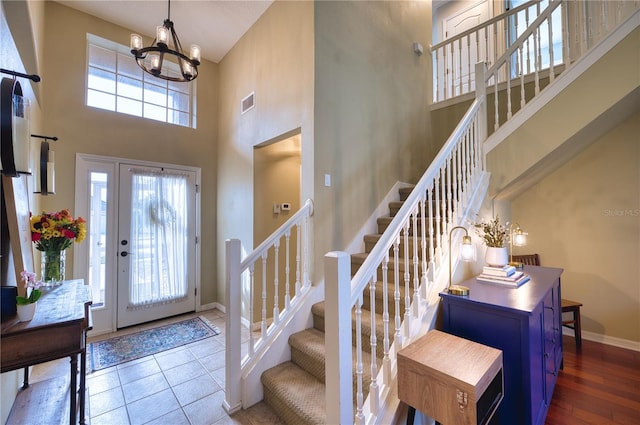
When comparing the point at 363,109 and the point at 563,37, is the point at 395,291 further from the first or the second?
the point at 563,37

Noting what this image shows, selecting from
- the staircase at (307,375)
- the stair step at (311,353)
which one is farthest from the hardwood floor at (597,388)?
the stair step at (311,353)

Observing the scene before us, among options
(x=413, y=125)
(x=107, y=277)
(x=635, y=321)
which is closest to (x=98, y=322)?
(x=107, y=277)

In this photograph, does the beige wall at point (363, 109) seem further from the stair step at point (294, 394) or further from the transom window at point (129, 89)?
the transom window at point (129, 89)

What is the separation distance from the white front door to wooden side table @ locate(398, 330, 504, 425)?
11.5ft

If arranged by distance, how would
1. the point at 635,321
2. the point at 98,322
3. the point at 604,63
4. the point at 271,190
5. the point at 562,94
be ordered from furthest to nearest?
the point at 271,190 → the point at 98,322 → the point at 635,321 → the point at 562,94 → the point at 604,63

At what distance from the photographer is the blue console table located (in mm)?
1544

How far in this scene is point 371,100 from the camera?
3.10 meters

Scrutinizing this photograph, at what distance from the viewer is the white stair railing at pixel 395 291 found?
130cm

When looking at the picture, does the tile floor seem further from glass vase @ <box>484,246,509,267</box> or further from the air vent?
the air vent

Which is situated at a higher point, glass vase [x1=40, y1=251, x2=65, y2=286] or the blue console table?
glass vase [x1=40, y1=251, x2=65, y2=286]

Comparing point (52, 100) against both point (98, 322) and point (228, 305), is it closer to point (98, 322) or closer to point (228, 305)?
point (98, 322)

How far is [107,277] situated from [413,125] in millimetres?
4411

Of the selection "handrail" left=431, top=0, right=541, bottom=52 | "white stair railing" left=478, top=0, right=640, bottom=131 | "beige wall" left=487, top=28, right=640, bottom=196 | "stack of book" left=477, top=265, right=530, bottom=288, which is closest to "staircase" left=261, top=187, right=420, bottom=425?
"stack of book" left=477, top=265, right=530, bottom=288

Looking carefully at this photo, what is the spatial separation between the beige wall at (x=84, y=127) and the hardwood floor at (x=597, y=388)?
4140mm
